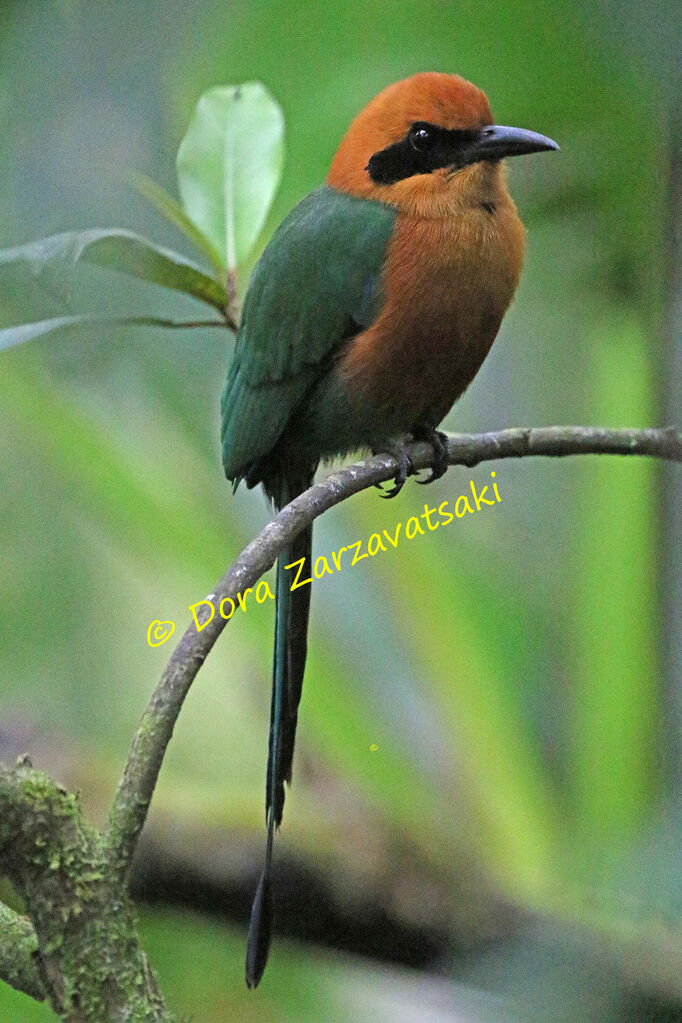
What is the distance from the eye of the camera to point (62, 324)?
1.03m

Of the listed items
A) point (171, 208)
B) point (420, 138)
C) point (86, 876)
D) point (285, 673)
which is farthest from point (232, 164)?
point (86, 876)

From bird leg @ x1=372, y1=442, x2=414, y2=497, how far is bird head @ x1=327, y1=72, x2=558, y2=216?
0.24 m

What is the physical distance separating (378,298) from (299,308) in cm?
9

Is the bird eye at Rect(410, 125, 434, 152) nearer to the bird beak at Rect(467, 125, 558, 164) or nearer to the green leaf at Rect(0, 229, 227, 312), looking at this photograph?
the bird beak at Rect(467, 125, 558, 164)

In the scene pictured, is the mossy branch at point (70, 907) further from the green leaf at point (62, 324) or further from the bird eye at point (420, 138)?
the bird eye at point (420, 138)

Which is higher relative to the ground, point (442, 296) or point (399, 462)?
point (442, 296)

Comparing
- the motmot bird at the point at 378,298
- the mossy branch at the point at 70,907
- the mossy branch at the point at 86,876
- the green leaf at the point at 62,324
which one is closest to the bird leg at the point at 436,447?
the motmot bird at the point at 378,298

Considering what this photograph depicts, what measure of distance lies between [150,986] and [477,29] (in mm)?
934

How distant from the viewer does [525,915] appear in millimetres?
1085

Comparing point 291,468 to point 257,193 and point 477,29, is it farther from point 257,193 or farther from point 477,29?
point 477,29

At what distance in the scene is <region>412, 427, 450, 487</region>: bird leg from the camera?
1.13 m

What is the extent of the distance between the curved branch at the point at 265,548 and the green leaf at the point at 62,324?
0.78ft

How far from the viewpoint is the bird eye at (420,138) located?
106 cm

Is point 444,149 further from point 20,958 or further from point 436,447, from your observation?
point 20,958
